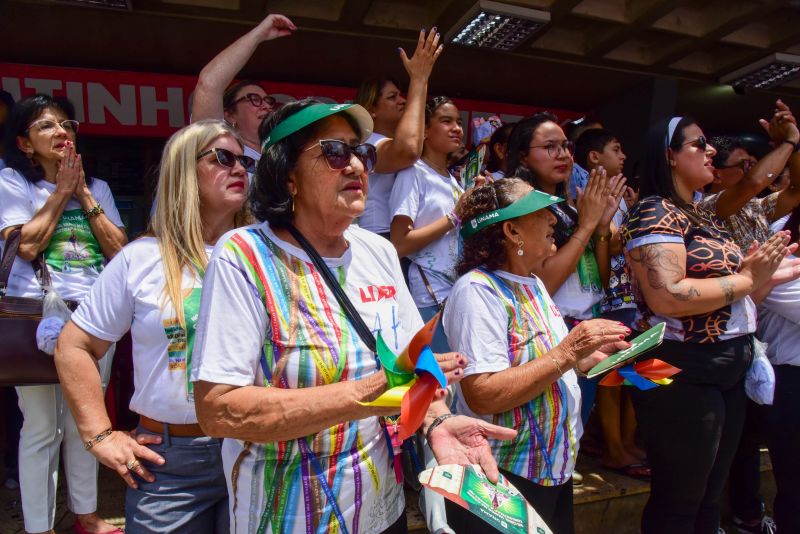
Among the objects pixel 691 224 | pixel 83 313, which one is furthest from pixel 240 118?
pixel 691 224

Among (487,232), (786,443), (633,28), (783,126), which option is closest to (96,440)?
(487,232)

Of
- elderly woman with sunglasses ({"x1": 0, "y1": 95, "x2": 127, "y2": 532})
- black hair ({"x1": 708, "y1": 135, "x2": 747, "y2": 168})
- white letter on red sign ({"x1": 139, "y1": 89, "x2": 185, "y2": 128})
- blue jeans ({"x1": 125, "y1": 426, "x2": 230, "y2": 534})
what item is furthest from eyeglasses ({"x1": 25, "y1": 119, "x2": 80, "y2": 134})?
black hair ({"x1": 708, "y1": 135, "x2": 747, "y2": 168})

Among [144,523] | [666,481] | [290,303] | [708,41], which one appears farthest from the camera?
[708,41]

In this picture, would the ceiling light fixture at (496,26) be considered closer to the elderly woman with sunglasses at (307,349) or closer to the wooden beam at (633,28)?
the wooden beam at (633,28)

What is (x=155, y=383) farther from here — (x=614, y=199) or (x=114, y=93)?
(x=114, y=93)

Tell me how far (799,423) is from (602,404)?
3.72 feet

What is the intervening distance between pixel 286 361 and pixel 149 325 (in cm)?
65

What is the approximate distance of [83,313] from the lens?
1.88 meters

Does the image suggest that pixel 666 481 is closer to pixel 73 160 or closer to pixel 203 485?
pixel 203 485

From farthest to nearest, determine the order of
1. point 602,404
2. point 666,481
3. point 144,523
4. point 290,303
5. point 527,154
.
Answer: point 602,404 → point 527,154 → point 666,481 → point 144,523 → point 290,303

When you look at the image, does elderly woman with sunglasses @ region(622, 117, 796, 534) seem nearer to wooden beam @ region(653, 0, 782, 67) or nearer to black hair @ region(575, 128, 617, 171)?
black hair @ region(575, 128, 617, 171)

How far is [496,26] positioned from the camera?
18.1 feet

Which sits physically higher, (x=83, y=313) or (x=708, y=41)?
(x=708, y=41)

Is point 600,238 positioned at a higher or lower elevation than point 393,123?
lower
